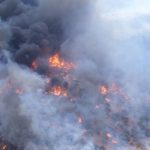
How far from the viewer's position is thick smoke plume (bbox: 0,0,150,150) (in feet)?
116

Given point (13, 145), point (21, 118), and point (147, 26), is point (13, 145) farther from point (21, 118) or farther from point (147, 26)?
point (147, 26)

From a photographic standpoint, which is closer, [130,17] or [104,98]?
[104,98]

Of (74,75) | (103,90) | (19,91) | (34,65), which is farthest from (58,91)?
(34,65)

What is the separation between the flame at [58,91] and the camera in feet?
130

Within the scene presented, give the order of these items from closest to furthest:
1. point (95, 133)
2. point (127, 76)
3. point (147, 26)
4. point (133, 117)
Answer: point (95, 133), point (133, 117), point (127, 76), point (147, 26)

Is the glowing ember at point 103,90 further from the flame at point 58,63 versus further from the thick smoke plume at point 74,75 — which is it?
the flame at point 58,63

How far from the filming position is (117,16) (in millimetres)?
53375

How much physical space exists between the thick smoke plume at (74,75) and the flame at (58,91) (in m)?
0.12

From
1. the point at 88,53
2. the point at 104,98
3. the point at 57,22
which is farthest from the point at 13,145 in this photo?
the point at 57,22

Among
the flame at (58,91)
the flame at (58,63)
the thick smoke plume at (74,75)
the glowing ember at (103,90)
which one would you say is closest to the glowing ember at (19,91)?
the thick smoke plume at (74,75)

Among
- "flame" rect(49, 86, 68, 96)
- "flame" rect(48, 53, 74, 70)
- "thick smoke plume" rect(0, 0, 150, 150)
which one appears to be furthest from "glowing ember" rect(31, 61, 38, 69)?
"flame" rect(49, 86, 68, 96)

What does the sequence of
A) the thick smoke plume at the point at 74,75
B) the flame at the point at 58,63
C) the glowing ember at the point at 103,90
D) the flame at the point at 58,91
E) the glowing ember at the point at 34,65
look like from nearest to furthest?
the thick smoke plume at the point at 74,75 → the flame at the point at 58,91 → the glowing ember at the point at 103,90 → the glowing ember at the point at 34,65 → the flame at the point at 58,63

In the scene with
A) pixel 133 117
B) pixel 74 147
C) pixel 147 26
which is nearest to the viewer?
pixel 74 147

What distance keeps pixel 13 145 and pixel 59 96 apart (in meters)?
7.90
